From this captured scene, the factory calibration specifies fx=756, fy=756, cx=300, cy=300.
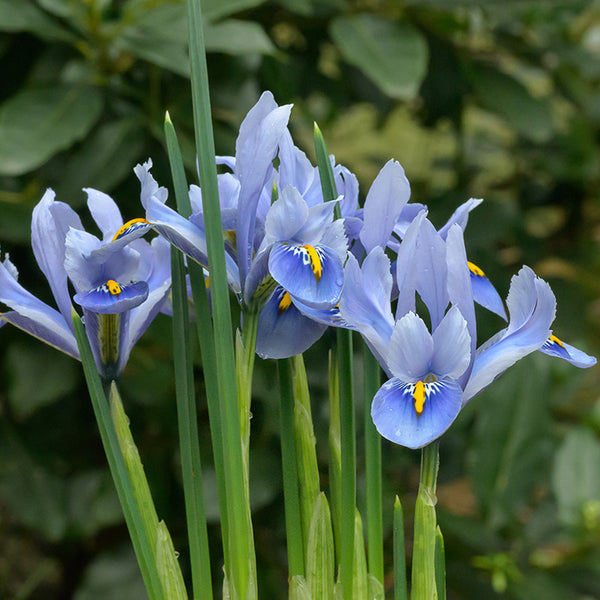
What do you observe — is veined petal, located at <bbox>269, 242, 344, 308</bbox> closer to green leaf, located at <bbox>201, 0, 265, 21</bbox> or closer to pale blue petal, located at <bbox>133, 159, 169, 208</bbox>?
pale blue petal, located at <bbox>133, 159, 169, 208</bbox>

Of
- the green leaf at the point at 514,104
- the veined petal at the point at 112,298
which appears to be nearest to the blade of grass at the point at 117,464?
the veined petal at the point at 112,298

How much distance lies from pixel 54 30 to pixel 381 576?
0.61 meters

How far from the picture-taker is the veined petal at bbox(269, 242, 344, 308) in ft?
0.88

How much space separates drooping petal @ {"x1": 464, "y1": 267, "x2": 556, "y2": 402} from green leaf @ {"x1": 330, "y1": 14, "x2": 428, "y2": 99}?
18.8 inches

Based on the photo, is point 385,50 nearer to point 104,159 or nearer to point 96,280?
point 104,159

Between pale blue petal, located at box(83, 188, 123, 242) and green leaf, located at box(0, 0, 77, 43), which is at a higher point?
green leaf, located at box(0, 0, 77, 43)

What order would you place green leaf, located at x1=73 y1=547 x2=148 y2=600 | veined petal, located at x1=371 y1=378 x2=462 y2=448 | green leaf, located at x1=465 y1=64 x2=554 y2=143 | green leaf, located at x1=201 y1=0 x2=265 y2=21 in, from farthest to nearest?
green leaf, located at x1=465 y1=64 x2=554 y2=143 < green leaf, located at x1=73 y1=547 x2=148 y2=600 < green leaf, located at x1=201 y1=0 x2=265 y2=21 < veined petal, located at x1=371 y1=378 x2=462 y2=448

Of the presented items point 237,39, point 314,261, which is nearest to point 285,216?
point 314,261

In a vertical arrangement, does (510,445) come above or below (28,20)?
below

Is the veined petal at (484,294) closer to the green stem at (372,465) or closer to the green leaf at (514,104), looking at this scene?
the green stem at (372,465)

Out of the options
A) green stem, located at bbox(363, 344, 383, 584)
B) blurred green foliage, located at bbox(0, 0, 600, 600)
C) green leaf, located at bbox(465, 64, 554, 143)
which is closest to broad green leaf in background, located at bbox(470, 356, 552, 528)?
blurred green foliage, located at bbox(0, 0, 600, 600)

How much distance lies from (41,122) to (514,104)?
1.88 feet

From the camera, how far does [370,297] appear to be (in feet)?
0.95

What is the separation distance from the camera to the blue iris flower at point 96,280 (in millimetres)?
294
